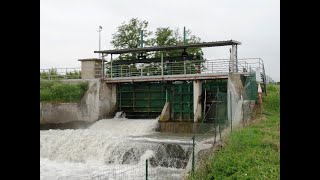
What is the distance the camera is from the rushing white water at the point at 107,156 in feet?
41.1

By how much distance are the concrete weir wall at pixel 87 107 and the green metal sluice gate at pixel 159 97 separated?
773 mm

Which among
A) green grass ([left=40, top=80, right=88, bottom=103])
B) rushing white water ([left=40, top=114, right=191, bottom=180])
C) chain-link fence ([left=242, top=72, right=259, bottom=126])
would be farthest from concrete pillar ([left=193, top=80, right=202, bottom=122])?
green grass ([left=40, top=80, right=88, bottom=103])

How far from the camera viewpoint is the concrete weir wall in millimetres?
21250

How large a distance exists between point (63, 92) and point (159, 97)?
539 centimetres

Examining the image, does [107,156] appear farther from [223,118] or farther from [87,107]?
[87,107]

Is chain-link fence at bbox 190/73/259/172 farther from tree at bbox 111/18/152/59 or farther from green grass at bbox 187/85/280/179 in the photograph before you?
tree at bbox 111/18/152/59

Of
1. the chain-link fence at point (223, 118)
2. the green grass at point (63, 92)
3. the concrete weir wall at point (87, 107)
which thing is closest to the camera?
the chain-link fence at point (223, 118)

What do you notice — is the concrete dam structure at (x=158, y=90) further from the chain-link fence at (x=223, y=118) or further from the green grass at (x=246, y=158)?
the green grass at (x=246, y=158)

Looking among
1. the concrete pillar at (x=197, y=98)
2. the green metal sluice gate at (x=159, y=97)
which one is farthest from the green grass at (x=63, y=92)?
the concrete pillar at (x=197, y=98)

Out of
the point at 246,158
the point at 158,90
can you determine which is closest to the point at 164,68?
the point at 158,90

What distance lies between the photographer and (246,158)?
8.27m
